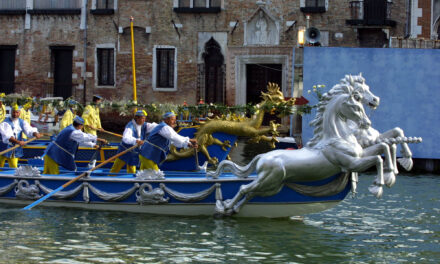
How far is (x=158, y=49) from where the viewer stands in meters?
29.5

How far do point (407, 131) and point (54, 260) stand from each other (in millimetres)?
12435

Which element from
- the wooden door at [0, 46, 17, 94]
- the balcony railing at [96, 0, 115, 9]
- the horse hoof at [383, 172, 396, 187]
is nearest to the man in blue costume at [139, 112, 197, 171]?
the horse hoof at [383, 172, 396, 187]

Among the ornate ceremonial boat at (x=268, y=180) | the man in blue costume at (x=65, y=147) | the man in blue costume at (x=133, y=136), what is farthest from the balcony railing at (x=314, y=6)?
the man in blue costume at (x=65, y=147)

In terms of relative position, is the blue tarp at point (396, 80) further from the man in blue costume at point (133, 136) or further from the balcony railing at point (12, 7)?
the balcony railing at point (12, 7)

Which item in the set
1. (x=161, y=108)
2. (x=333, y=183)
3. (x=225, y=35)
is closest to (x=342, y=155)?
(x=333, y=183)

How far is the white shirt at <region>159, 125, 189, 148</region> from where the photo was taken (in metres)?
12.1

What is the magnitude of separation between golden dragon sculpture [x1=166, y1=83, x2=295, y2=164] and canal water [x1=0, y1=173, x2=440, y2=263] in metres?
1.98

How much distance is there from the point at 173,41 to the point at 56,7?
5337 mm

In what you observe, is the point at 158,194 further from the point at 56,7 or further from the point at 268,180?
the point at 56,7

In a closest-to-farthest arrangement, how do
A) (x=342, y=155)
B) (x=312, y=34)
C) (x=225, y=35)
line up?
(x=342, y=155)
(x=312, y=34)
(x=225, y=35)

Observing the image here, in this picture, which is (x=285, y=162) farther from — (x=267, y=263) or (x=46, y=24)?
(x=46, y=24)

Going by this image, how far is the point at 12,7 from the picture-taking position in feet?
102

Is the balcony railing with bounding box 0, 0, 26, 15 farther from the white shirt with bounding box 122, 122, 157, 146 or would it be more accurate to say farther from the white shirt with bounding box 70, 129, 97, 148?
the white shirt with bounding box 70, 129, 97, 148

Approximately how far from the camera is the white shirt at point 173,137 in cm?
1215
